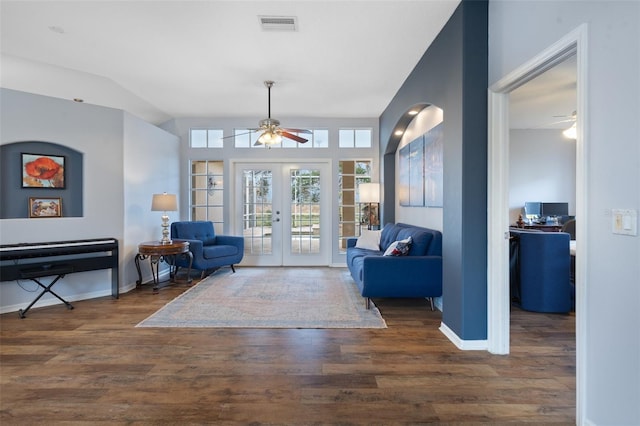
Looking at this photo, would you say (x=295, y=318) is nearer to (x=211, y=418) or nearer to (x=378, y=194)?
(x=211, y=418)

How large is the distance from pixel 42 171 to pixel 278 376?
12.6ft

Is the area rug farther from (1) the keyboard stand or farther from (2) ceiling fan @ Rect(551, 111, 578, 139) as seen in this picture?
(2) ceiling fan @ Rect(551, 111, 578, 139)

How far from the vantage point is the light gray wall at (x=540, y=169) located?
6.55 meters

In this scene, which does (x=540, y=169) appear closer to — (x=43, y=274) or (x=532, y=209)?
(x=532, y=209)

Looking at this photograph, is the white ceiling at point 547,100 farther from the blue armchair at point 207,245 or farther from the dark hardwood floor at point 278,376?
the blue armchair at point 207,245

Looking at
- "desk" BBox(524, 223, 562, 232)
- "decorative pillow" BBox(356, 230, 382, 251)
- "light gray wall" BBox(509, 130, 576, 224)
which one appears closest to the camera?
"decorative pillow" BBox(356, 230, 382, 251)

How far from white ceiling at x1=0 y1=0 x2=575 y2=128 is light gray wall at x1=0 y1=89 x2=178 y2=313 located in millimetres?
511

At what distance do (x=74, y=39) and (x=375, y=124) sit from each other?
4.51m

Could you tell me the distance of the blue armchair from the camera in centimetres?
498

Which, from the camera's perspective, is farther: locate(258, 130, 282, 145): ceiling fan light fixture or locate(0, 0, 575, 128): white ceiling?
locate(258, 130, 282, 145): ceiling fan light fixture

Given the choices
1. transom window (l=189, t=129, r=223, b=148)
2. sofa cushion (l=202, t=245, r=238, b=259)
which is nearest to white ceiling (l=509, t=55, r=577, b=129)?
sofa cushion (l=202, t=245, r=238, b=259)

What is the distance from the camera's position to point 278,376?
2260 millimetres

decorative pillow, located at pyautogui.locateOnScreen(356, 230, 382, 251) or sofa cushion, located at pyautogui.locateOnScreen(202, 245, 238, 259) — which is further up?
decorative pillow, located at pyautogui.locateOnScreen(356, 230, 382, 251)

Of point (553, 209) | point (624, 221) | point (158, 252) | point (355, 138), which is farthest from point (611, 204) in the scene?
point (553, 209)
